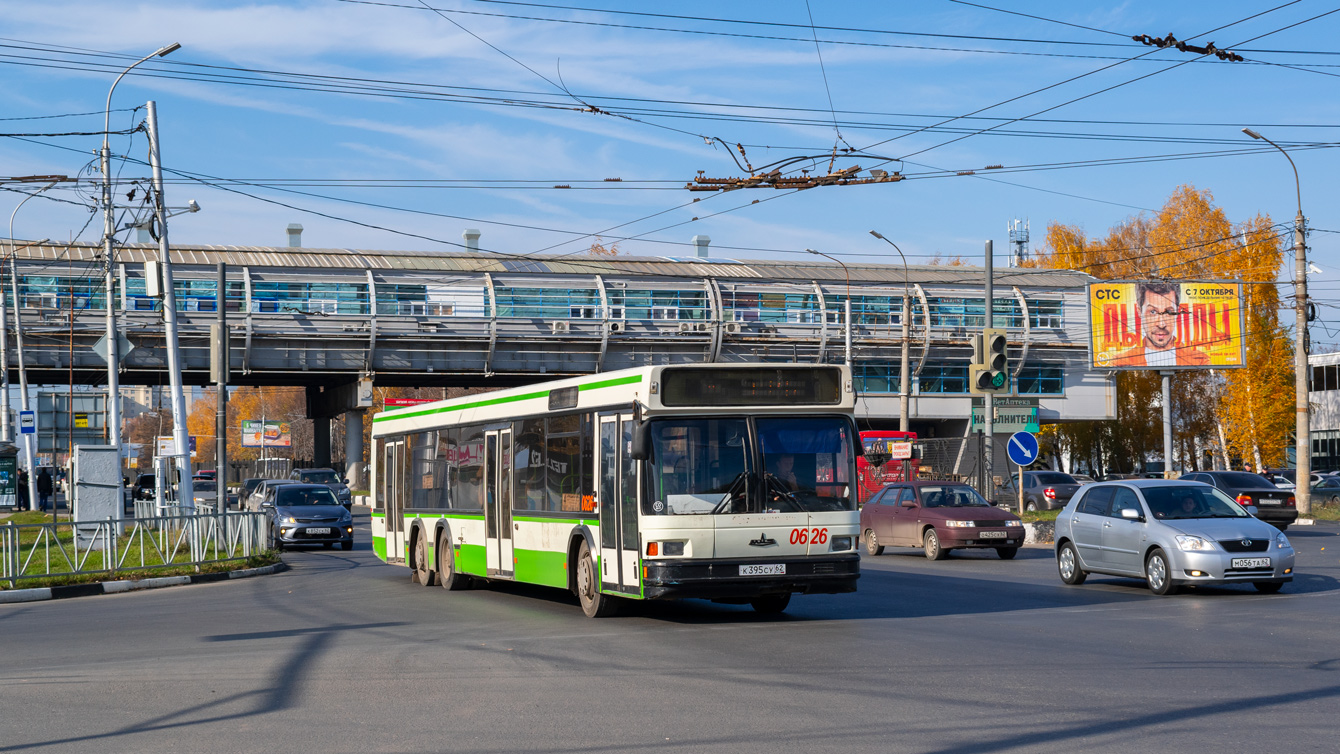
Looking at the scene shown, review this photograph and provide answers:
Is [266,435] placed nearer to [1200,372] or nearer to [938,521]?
[1200,372]

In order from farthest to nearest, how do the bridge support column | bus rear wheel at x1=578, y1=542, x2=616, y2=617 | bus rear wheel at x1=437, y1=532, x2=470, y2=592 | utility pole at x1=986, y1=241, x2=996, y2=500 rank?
the bridge support column
utility pole at x1=986, y1=241, x2=996, y2=500
bus rear wheel at x1=437, y1=532, x2=470, y2=592
bus rear wheel at x1=578, y1=542, x2=616, y2=617

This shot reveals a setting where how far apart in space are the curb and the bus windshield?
1071 cm

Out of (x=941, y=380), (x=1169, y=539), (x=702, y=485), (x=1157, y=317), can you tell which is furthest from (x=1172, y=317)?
(x=702, y=485)

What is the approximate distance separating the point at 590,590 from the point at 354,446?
56053mm

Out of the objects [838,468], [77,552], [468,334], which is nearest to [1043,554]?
[838,468]

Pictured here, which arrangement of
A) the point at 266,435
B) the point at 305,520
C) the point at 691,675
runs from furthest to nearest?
the point at 266,435 < the point at 305,520 < the point at 691,675

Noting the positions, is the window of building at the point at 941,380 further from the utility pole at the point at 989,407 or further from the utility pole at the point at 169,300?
the utility pole at the point at 169,300

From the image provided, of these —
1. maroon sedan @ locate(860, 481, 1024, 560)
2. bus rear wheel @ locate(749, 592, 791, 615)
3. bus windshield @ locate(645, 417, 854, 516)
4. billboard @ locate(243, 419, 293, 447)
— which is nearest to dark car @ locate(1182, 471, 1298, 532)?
maroon sedan @ locate(860, 481, 1024, 560)

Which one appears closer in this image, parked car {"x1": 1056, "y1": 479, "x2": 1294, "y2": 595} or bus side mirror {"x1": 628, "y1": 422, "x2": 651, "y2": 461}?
bus side mirror {"x1": 628, "y1": 422, "x2": 651, "y2": 461}

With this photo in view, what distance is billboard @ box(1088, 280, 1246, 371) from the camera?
149 ft

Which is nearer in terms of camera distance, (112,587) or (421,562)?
(421,562)

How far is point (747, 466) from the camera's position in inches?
531

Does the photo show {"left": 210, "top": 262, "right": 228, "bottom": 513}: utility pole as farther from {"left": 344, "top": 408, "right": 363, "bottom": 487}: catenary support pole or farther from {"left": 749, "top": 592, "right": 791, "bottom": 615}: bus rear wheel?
{"left": 344, "top": 408, "right": 363, "bottom": 487}: catenary support pole

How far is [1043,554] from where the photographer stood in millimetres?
26016
